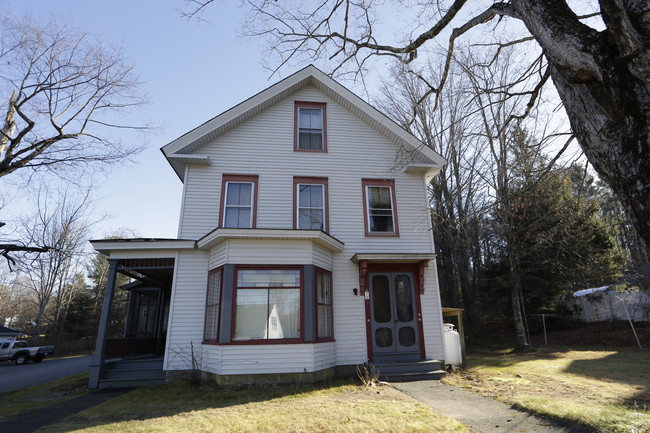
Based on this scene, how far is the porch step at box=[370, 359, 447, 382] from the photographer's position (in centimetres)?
911

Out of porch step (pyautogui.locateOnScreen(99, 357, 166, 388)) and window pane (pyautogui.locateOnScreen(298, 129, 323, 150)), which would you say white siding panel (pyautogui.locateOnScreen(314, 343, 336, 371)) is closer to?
porch step (pyautogui.locateOnScreen(99, 357, 166, 388))

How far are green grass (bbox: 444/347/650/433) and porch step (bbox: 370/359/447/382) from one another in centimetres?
37

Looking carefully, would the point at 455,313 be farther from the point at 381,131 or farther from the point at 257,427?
the point at 257,427

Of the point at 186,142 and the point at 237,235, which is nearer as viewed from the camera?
the point at 237,235

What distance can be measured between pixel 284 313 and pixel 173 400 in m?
2.95

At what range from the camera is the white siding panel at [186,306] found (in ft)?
30.2

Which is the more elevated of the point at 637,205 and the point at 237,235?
the point at 237,235

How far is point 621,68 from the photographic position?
2902 millimetres

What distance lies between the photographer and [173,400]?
286 inches

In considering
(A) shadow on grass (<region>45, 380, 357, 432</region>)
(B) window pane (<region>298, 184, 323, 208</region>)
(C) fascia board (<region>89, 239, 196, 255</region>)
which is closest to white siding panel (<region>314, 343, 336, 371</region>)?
(A) shadow on grass (<region>45, 380, 357, 432</region>)

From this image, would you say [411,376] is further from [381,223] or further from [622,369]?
[622,369]

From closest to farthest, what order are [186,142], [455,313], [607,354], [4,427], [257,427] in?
[257,427], [4,427], [186,142], [455,313], [607,354]

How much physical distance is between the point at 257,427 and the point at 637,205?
5.27 m

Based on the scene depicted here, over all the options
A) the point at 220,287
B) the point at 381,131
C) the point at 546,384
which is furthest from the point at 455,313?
the point at 220,287
